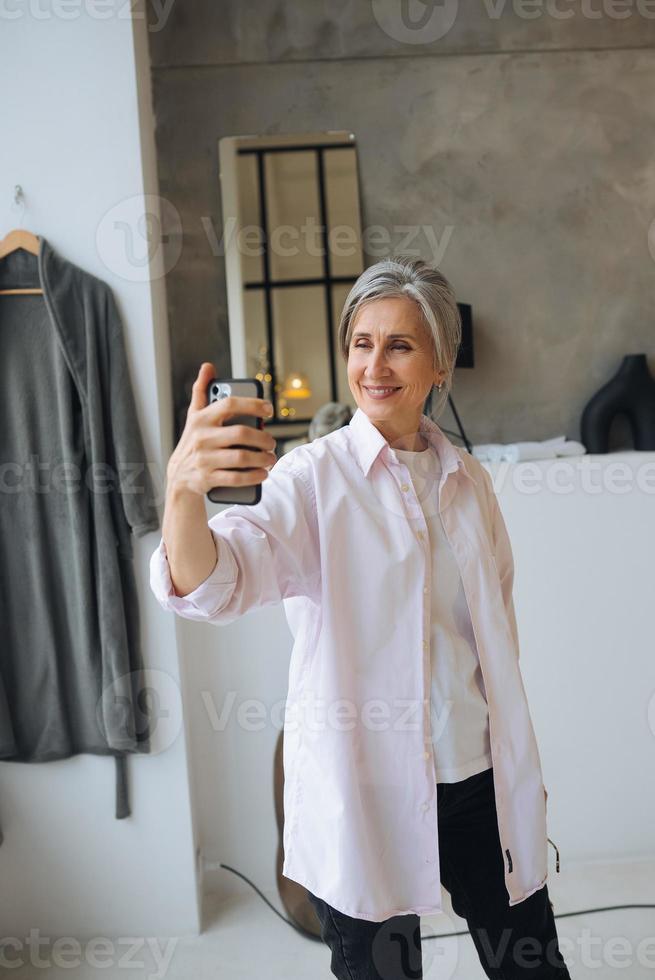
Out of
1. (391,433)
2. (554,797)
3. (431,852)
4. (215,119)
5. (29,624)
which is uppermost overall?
(215,119)

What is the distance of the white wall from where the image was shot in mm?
2078

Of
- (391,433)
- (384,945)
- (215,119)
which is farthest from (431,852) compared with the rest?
(215,119)

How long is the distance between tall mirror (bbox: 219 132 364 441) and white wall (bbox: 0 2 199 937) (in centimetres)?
31

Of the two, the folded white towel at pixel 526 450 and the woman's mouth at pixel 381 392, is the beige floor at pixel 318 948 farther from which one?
the woman's mouth at pixel 381 392

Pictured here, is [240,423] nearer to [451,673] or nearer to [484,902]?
[451,673]

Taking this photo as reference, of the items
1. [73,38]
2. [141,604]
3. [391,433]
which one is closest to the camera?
[391,433]

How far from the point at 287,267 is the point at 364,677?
167cm

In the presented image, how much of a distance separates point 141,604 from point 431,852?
1196 millimetres

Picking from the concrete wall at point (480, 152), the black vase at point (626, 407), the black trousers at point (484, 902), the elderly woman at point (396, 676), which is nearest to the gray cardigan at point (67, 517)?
the concrete wall at point (480, 152)

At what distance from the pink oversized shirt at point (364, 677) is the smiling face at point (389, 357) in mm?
49

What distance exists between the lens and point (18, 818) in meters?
2.23

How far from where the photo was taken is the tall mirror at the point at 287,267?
2.57 metres

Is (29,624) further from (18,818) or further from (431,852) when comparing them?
(431,852)

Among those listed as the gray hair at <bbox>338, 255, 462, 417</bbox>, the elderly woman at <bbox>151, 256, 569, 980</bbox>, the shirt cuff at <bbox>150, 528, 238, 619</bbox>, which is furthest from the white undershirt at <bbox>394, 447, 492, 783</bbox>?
the shirt cuff at <bbox>150, 528, 238, 619</bbox>
